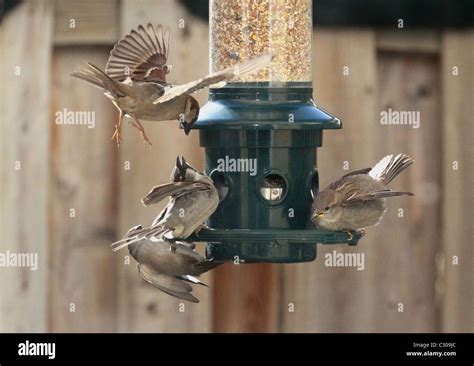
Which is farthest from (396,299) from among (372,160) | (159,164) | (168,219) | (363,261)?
(168,219)

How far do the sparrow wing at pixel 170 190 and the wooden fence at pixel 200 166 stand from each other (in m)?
1.06

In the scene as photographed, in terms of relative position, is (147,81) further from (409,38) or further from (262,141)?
(409,38)

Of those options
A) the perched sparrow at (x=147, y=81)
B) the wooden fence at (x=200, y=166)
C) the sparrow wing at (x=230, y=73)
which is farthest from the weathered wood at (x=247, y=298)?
the sparrow wing at (x=230, y=73)

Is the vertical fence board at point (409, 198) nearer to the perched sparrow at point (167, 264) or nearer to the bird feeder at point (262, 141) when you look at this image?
the bird feeder at point (262, 141)

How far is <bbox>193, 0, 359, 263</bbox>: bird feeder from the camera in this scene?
414 centimetres

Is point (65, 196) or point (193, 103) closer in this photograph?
point (193, 103)

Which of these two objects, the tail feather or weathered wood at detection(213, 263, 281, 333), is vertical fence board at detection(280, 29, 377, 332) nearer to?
weathered wood at detection(213, 263, 281, 333)

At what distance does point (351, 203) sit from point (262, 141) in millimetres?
369

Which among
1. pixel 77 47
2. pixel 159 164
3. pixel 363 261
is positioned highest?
pixel 77 47

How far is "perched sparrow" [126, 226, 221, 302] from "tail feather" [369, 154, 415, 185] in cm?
66

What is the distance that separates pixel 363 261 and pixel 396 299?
8.7 inches

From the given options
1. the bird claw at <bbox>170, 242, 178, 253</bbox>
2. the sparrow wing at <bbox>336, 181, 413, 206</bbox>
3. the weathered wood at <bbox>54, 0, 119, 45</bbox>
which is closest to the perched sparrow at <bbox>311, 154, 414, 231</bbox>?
the sparrow wing at <bbox>336, 181, 413, 206</bbox>

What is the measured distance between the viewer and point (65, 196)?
5.09m
